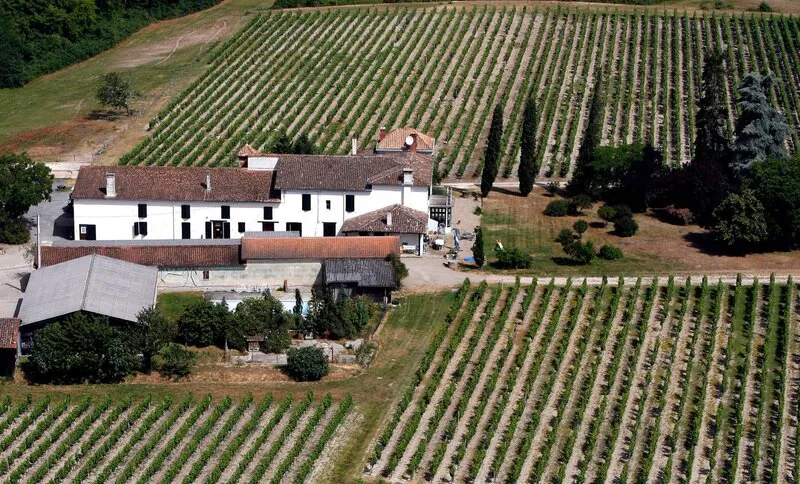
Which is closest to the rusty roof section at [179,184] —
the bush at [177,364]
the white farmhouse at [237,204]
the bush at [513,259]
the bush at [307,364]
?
the white farmhouse at [237,204]

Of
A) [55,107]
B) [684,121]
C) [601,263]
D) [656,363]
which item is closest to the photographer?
[656,363]

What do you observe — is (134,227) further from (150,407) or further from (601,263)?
(601,263)

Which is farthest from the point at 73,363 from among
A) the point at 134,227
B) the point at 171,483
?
the point at 134,227

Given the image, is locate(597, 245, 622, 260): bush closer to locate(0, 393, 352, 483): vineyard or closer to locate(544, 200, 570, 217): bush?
locate(544, 200, 570, 217): bush

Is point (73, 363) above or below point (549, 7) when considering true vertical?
below

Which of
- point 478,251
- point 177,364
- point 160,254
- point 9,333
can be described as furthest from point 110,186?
point 478,251

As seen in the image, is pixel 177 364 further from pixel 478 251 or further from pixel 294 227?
pixel 478 251
